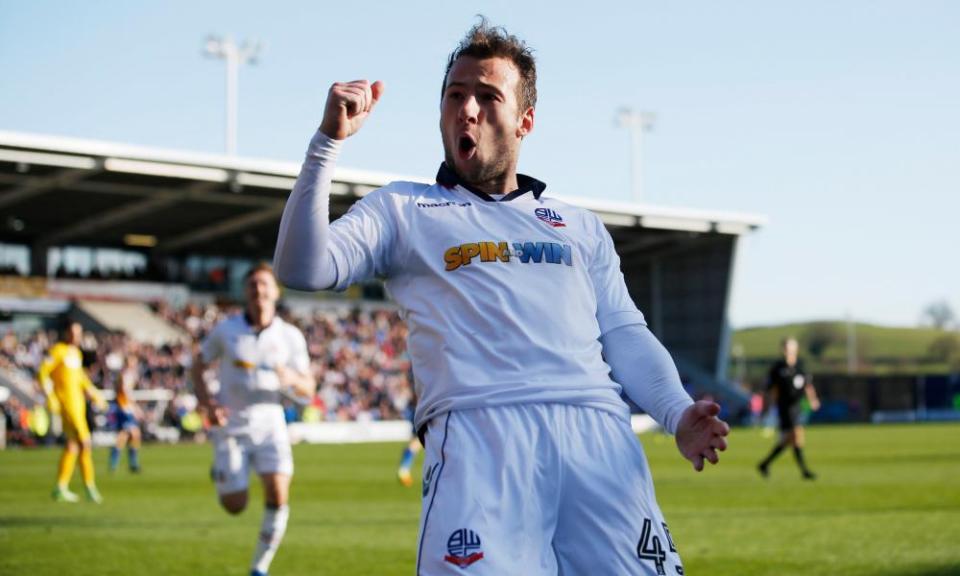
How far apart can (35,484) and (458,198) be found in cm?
1941

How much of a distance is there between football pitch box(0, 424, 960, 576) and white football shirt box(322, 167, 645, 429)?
61 cm

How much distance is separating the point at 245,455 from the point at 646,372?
6930 mm

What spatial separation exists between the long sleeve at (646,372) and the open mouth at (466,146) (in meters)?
0.76

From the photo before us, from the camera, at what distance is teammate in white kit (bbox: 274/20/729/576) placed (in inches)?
129

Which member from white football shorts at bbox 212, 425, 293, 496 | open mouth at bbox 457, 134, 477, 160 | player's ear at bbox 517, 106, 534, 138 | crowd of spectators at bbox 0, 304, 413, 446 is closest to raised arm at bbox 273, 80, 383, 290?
open mouth at bbox 457, 134, 477, 160

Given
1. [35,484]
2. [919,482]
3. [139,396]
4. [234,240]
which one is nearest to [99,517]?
[35,484]

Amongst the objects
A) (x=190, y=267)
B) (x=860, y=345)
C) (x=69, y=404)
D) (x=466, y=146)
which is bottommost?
(x=860, y=345)

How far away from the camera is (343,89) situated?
3.22m

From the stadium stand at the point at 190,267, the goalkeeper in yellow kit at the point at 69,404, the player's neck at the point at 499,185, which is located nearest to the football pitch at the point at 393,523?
the goalkeeper in yellow kit at the point at 69,404

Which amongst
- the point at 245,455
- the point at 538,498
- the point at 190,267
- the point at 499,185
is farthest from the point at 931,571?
the point at 190,267

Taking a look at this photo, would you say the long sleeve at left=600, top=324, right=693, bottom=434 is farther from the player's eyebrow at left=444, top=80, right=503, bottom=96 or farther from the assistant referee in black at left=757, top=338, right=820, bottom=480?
the assistant referee in black at left=757, top=338, right=820, bottom=480

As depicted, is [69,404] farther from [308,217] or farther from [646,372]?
[308,217]

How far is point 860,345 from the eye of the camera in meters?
143

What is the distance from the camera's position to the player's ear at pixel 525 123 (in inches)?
153
